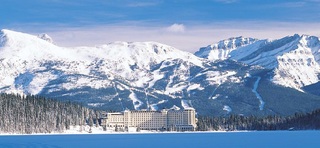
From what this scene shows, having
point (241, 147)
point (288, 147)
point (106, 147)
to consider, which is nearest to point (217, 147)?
point (241, 147)

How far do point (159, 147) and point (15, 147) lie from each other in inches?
1519

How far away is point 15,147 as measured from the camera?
182 metres

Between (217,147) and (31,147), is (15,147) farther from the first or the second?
(217,147)

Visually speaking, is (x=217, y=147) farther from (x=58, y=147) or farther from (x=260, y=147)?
(x=58, y=147)

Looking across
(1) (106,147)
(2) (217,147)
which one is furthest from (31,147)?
(2) (217,147)

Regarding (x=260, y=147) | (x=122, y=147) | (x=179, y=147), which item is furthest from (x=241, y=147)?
(x=122, y=147)

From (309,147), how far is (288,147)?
6.22m

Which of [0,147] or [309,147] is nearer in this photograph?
[309,147]

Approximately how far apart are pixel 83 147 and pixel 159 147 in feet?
69.6

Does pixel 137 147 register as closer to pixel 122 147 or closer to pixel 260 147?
pixel 122 147

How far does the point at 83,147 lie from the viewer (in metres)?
188

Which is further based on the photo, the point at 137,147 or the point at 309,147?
the point at 137,147

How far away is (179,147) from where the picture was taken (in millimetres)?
186500

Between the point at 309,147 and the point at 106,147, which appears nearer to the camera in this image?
the point at 309,147
